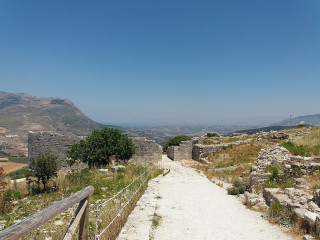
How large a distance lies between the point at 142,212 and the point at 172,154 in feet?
73.8

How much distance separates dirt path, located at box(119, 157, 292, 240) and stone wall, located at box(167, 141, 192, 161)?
18038 millimetres

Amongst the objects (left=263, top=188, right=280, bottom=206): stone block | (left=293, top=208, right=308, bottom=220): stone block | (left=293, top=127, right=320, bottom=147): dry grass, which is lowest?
(left=263, top=188, right=280, bottom=206): stone block

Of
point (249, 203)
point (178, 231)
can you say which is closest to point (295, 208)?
point (249, 203)

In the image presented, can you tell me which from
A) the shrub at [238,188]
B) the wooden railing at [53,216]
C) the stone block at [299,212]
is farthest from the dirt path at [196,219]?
the wooden railing at [53,216]

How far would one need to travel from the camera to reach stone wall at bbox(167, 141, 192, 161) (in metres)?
29.7

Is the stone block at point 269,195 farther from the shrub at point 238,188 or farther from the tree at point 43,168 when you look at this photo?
the tree at point 43,168

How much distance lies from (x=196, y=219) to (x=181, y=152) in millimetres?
22270

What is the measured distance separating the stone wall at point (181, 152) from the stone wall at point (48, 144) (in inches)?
470

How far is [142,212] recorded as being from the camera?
7.73 meters

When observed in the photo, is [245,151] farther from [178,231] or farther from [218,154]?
[178,231]

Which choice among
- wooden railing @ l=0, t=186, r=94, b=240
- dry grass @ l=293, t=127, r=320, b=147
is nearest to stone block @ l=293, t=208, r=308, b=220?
wooden railing @ l=0, t=186, r=94, b=240

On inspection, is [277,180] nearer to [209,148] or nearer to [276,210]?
[276,210]

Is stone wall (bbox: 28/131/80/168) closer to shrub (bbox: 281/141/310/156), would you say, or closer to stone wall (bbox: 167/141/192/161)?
stone wall (bbox: 167/141/192/161)


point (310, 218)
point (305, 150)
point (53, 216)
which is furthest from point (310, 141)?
point (53, 216)
